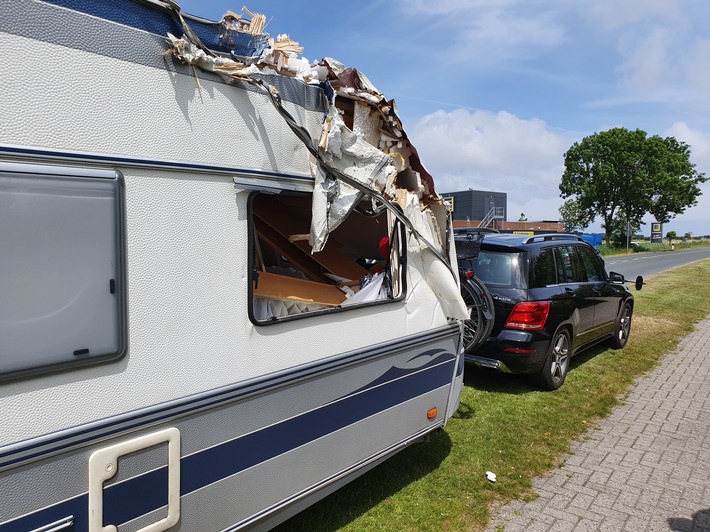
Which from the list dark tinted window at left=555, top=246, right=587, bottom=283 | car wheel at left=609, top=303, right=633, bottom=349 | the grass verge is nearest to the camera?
the grass verge

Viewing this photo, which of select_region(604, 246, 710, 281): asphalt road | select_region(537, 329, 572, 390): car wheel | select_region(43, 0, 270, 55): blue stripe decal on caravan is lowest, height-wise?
select_region(537, 329, 572, 390): car wheel

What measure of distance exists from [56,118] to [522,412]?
4784 millimetres

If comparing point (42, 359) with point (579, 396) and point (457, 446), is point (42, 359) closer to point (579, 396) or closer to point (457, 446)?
point (457, 446)

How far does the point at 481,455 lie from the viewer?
14.5 feet

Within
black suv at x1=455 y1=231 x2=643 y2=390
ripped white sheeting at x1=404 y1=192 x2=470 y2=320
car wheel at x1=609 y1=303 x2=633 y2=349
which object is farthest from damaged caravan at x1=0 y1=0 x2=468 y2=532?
car wheel at x1=609 y1=303 x2=633 y2=349

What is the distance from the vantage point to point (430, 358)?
380 centimetres

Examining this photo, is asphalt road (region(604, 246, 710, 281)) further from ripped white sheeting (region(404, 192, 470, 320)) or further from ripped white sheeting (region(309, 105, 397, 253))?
ripped white sheeting (region(309, 105, 397, 253))

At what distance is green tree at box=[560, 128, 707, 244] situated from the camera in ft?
141

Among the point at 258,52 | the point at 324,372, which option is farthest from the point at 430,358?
the point at 258,52

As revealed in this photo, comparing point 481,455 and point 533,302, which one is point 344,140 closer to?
point 481,455

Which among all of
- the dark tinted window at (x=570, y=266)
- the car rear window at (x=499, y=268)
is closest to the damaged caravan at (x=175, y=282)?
the car rear window at (x=499, y=268)

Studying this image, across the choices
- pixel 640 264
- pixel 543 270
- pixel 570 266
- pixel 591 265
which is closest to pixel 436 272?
pixel 543 270

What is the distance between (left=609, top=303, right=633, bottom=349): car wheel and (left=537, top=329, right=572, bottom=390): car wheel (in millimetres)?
2087

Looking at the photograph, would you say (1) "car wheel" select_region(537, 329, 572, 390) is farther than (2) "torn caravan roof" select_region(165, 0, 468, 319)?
Yes
